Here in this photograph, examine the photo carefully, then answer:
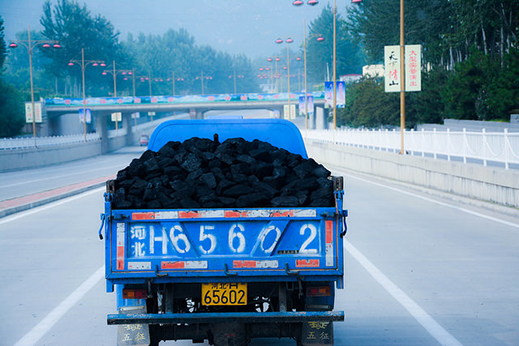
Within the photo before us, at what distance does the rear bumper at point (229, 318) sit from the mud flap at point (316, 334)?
29cm

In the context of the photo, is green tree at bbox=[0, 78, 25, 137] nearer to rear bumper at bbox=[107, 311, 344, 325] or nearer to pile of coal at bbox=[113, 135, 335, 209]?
pile of coal at bbox=[113, 135, 335, 209]

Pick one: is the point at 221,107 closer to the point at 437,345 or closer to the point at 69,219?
the point at 69,219

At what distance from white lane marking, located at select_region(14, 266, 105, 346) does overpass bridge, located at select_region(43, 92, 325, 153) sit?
304ft

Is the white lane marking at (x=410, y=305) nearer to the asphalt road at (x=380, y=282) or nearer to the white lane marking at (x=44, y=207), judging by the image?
the asphalt road at (x=380, y=282)

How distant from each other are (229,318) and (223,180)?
1.21 metres

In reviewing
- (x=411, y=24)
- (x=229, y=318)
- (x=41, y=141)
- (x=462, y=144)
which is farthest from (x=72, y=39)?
(x=229, y=318)

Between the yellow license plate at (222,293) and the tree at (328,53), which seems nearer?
the yellow license plate at (222,293)

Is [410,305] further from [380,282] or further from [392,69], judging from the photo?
[392,69]

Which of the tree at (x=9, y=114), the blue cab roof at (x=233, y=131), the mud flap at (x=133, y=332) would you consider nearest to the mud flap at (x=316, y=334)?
the mud flap at (x=133, y=332)

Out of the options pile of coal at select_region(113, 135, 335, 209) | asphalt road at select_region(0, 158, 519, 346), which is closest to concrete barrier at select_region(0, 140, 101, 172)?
asphalt road at select_region(0, 158, 519, 346)

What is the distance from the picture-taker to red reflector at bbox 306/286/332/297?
596cm

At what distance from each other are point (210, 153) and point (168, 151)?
0.47 m

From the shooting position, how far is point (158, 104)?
111188 millimetres

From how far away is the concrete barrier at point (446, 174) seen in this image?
58.7 ft
